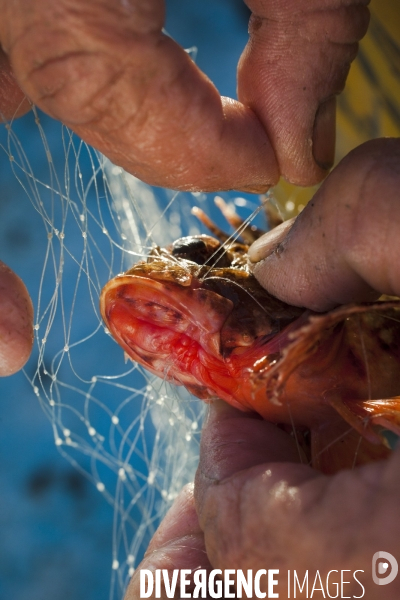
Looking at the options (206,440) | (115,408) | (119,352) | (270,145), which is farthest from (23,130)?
(206,440)

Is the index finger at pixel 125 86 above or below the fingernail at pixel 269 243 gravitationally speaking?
above

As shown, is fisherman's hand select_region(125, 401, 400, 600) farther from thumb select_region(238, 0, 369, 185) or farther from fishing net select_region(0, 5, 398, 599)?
fishing net select_region(0, 5, 398, 599)

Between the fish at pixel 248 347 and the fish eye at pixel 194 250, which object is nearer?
the fish at pixel 248 347

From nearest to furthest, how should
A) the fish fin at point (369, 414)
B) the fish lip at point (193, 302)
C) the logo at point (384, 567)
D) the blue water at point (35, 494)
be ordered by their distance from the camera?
the logo at point (384, 567) < the fish fin at point (369, 414) < the fish lip at point (193, 302) < the blue water at point (35, 494)


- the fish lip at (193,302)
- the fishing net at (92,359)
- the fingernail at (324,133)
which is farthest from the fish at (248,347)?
the fishing net at (92,359)

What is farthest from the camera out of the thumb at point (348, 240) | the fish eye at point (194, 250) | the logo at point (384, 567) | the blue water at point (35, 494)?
the blue water at point (35, 494)

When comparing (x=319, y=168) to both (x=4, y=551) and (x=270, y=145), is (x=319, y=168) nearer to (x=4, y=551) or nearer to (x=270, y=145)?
(x=270, y=145)

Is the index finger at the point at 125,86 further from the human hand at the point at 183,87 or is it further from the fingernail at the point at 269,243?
the fingernail at the point at 269,243

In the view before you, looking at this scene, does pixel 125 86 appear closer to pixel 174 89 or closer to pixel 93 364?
pixel 174 89
